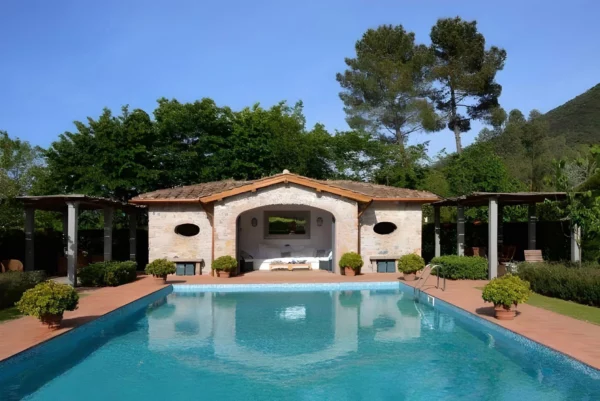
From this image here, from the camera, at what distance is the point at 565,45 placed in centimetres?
2239

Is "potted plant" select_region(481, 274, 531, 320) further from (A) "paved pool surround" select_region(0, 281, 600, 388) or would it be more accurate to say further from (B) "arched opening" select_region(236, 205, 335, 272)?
(B) "arched opening" select_region(236, 205, 335, 272)

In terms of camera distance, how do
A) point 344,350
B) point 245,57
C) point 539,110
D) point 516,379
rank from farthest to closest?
1. point 539,110
2. point 245,57
3. point 344,350
4. point 516,379

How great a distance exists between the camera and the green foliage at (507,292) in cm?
1081

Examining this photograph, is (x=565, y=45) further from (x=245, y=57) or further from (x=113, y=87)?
(x=113, y=87)

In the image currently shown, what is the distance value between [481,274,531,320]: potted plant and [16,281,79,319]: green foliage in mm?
8821

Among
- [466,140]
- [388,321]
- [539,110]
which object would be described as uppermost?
[539,110]

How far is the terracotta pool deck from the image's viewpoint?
28.3 ft

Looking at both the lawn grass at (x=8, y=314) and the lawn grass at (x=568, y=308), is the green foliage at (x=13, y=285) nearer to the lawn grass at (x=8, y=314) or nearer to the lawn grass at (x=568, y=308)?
the lawn grass at (x=8, y=314)

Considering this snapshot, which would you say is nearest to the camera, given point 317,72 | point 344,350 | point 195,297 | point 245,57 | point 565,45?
point 344,350

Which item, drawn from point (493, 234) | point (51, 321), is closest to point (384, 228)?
point (493, 234)

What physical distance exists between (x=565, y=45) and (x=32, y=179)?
34626 mm

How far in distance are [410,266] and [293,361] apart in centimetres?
1051

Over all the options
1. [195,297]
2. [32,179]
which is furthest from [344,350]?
[32,179]

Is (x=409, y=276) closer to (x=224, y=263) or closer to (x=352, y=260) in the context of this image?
(x=352, y=260)
